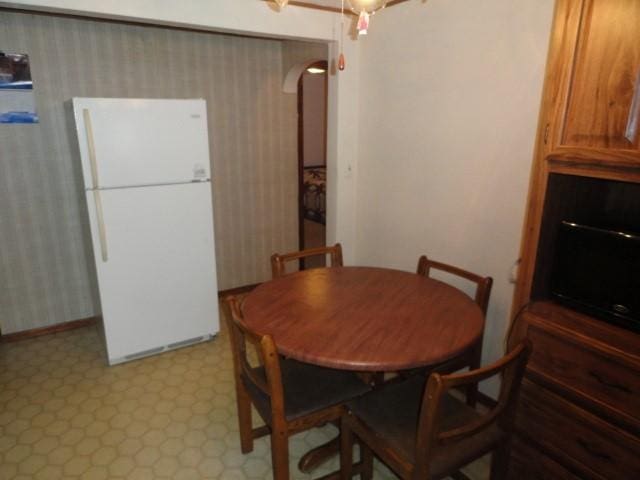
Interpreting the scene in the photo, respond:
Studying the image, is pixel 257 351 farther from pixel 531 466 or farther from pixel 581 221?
pixel 581 221

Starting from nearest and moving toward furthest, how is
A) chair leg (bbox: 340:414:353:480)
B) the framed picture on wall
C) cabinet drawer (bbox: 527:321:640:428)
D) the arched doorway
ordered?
cabinet drawer (bbox: 527:321:640:428) < chair leg (bbox: 340:414:353:480) < the framed picture on wall < the arched doorway

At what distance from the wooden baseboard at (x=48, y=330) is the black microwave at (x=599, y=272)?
10.1ft

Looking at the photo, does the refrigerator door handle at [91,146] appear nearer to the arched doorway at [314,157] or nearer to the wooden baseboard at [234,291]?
the wooden baseboard at [234,291]

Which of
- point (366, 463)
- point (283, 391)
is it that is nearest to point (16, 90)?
point (283, 391)

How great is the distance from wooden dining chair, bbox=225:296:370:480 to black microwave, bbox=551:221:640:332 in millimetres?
897

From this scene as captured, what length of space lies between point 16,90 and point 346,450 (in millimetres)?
3003

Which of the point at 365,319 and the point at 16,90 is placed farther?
the point at 16,90

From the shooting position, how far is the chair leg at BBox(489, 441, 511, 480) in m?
1.60

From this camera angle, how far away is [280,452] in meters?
1.64

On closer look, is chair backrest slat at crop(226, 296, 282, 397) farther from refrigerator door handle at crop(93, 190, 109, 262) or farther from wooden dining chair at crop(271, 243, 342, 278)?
refrigerator door handle at crop(93, 190, 109, 262)

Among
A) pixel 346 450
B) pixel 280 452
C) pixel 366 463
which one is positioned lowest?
pixel 366 463

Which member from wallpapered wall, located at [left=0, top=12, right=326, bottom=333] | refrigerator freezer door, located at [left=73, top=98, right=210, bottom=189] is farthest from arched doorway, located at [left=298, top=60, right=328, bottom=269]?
refrigerator freezer door, located at [left=73, top=98, right=210, bottom=189]

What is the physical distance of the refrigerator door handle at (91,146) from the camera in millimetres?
2436

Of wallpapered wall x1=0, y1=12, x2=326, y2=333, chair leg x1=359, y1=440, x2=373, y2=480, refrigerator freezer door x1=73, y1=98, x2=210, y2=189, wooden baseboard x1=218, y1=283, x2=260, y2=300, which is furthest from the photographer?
wooden baseboard x1=218, y1=283, x2=260, y2=300
